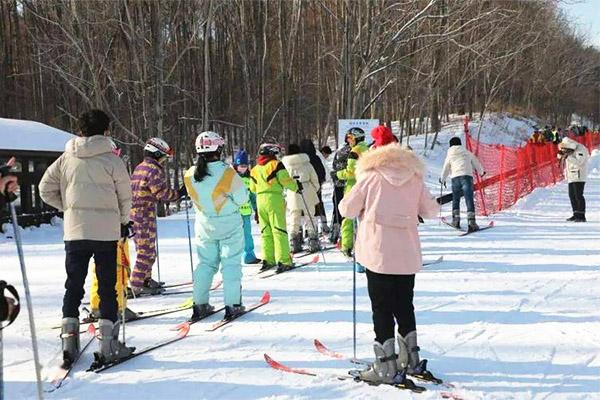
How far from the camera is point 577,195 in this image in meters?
11.7

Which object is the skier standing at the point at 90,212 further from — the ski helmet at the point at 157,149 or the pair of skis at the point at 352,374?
the ski helmet at the point at 157,149

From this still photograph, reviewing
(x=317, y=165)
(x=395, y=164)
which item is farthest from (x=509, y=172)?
(x=395, y=164)

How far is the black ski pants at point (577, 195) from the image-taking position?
38.0 feet

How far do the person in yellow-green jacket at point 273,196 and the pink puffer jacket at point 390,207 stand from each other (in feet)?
11.3

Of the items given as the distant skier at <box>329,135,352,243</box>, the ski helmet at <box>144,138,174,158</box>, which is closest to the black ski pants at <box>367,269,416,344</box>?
the ski helmet at <box>144,138,174,158</box>

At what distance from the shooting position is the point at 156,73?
1596 cm

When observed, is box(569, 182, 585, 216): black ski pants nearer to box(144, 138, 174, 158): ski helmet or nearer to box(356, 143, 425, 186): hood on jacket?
box(144, 138, 174, 158): ski helmet

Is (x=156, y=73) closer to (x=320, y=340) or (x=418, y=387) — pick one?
(x=320, y=340)

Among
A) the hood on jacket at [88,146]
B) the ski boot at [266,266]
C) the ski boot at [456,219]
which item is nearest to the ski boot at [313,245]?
the ski boot at [266,266]

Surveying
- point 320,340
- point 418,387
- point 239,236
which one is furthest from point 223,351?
point 418,387

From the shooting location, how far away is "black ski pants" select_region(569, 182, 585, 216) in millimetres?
11570

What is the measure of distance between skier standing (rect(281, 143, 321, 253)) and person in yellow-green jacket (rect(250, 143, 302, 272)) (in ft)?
4.23

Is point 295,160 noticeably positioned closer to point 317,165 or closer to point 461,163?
point 317,165

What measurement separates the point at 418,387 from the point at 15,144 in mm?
12278
